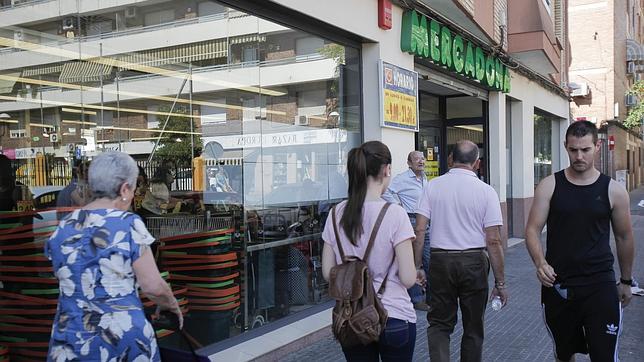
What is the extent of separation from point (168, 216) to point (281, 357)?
1997 mm

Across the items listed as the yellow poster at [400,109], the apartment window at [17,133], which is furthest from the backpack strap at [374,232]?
the apartment window at [17,133]

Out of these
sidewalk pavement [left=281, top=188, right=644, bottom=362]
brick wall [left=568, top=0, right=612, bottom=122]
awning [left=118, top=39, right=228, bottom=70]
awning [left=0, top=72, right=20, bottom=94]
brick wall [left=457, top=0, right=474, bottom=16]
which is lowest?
sidewalk pavement [left=281, top=188, right=644, bottom=362]

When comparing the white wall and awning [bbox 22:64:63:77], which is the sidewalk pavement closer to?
awning [bbox 22:64:63:77]

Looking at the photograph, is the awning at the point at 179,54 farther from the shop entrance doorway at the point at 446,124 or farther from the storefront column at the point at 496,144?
the storefront column at the point at 496,144

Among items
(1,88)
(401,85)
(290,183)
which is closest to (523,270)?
(401,85)

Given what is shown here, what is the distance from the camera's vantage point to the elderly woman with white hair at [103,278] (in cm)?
243

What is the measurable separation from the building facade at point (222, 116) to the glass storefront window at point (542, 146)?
25.2ft

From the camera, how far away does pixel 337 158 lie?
7.08 m

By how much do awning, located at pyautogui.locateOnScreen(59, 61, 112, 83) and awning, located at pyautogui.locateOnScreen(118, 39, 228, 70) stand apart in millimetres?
260

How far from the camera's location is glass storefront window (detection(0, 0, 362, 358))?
18.3 ft

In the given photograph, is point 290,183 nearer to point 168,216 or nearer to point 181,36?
point 168,216

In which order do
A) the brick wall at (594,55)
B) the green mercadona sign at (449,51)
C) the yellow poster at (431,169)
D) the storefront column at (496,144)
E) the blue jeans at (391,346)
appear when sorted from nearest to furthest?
the blue jeans at (391,346) < the green mercadona sign at (449,51) < the storefront column at (496,144) < the yellow poster at (431,169) < the brick wall at (594,55)

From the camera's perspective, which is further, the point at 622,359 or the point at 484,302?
the point at 622,359

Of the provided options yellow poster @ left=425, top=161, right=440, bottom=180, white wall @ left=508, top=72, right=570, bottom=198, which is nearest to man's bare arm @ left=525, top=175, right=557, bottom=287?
yellow poster @ left=425, top=161, right=440, bottom=180
